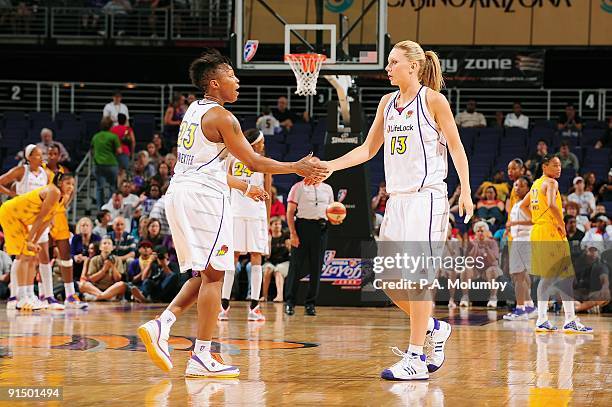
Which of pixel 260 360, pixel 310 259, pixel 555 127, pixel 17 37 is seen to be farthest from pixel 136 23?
pixel 260 360

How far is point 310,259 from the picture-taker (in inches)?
506

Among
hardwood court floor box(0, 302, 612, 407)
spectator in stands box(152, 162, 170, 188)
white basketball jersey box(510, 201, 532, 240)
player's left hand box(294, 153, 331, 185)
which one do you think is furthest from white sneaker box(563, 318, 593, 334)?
spectator in stands box(152, 162, 170, 188)

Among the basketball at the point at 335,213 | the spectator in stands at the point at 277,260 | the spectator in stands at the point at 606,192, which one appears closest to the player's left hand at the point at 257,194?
the basketball at the point at 335,213

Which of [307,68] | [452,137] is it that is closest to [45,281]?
[307,68]

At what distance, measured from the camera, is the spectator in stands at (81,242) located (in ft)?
53.1

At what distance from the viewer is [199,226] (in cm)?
648

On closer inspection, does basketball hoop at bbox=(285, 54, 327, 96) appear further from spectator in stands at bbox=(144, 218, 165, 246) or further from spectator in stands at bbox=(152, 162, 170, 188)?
spectator in stands at bbox=(152, 162, 170, 188)

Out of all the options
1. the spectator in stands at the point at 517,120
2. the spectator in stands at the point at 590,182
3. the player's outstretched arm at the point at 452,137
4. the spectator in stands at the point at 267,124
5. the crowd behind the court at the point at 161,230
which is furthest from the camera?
the spectator in stands at the point at 517,120

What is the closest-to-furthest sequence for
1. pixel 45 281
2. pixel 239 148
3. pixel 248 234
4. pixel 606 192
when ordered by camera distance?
pixel 239 148, pixel 248 234, pixel 45 281, pixel 606 192

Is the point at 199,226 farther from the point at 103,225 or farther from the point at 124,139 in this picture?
the point at 124,139

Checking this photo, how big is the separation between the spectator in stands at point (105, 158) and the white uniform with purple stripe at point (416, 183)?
13.6 meters

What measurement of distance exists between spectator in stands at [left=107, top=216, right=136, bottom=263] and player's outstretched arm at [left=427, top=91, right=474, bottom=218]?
33.1 ft

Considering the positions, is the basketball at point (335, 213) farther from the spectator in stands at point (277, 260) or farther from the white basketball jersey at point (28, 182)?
the white basketball jersey at point (28, 182)

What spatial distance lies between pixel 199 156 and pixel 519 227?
7.30 m
